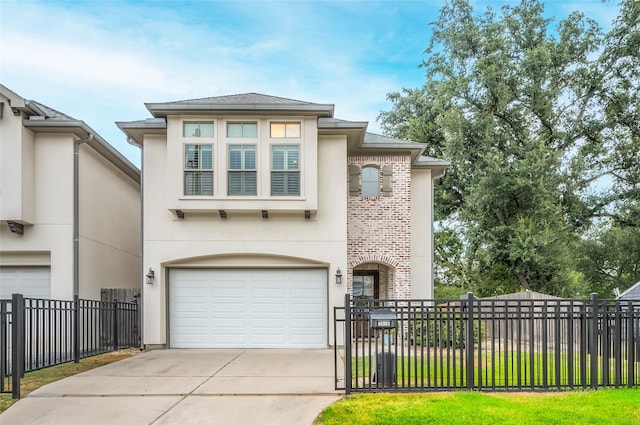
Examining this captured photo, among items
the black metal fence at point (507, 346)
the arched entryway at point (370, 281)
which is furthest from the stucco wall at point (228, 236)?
the black metal fence at point (507, 346)

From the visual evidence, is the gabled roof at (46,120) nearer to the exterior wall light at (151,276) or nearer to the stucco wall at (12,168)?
the stucco wall at (12,168)

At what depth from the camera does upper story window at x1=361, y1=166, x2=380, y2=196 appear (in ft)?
50.8

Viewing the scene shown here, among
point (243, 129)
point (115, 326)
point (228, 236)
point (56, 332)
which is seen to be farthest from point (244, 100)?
point (56, 332)

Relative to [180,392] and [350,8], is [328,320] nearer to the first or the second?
[180,392]

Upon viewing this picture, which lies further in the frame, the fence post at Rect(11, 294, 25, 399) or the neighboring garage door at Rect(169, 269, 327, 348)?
the neighboring garage door at Rect(169, 269, 327, 348)

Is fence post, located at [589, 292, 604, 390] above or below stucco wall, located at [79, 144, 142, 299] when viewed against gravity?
below

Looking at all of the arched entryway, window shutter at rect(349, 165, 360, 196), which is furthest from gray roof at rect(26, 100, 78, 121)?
the arched entryway

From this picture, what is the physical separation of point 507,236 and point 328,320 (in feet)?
37.0

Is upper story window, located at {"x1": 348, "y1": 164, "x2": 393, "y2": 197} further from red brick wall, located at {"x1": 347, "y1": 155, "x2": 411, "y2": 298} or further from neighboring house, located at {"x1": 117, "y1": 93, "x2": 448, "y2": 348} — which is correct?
neighboring house, located at {"x1": 117, "y1": 93, "x2": 448, "y2": 348}

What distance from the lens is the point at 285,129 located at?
13789 mm

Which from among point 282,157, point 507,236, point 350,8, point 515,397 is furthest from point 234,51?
point 515,397

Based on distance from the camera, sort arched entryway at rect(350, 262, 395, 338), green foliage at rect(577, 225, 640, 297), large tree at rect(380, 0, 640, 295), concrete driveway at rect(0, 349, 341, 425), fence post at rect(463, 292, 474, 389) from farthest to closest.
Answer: green foliage at rect(577, 225, 640, 297)
large tree at rect(380, 0, 640, 295)
arched entryway at rect(350, 262, 395, 338)
fence post at rect(463, 292, 474, 389)
concrete driveway at rect(0, 349, 341, 425)

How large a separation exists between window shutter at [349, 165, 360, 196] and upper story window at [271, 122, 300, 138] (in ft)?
7.90

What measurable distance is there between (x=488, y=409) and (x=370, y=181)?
956cm
